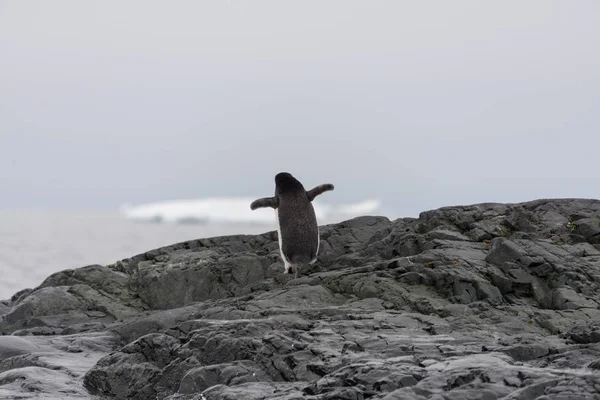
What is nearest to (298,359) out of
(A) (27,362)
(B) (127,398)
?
(B) (127,398)

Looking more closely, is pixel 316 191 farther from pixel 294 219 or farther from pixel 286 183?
pixel 294 219

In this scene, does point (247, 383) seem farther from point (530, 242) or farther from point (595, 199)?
point (595, 199)

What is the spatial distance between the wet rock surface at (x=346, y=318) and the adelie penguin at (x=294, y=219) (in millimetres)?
474

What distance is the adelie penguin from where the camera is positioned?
18.5 metres

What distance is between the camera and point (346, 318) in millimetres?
12641

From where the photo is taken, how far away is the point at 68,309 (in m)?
18.7

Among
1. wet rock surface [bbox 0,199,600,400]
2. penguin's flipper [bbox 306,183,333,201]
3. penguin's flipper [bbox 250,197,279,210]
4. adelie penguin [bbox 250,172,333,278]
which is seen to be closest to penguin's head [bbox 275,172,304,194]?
adelie penguin [bbox 250,172,333,278]

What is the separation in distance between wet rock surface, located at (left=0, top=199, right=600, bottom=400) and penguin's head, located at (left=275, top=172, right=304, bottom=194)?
1.92 metres

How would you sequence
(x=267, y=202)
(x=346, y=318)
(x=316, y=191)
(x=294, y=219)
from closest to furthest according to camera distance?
(x=346, y=318), (x=294, y=219), (x=267, y=202), (x=316, y=191)

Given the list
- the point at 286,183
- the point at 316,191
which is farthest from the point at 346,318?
the point at 316,191

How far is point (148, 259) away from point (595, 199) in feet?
43.4

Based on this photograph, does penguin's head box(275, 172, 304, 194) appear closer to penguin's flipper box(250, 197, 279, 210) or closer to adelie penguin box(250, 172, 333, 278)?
adelie penguin box(250, 172, 333, 278)

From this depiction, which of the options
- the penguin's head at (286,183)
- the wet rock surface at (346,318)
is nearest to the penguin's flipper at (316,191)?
the penguin's head at (286,183)

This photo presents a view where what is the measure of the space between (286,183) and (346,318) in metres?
7.57
